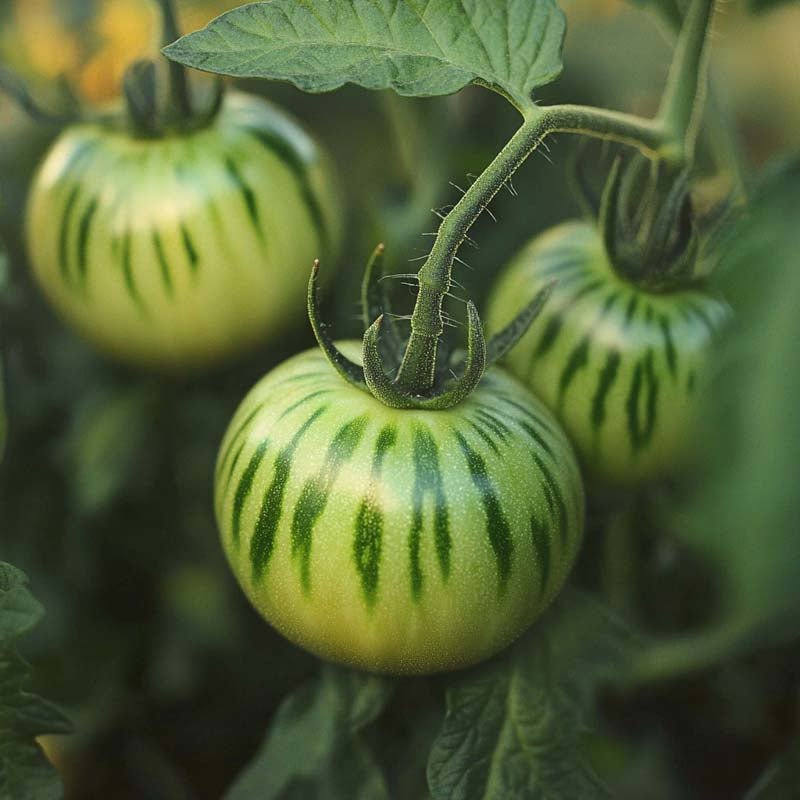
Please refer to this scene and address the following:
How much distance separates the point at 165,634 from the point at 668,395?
57 cm

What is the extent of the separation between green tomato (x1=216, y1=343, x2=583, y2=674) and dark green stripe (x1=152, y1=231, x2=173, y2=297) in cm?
17

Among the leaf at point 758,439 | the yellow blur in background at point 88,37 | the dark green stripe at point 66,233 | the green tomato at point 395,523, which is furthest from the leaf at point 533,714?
the yellow blur in background at point 88,37

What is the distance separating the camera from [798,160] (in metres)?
0.42

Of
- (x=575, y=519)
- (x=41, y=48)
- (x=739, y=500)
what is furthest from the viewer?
(x=41, y=48)

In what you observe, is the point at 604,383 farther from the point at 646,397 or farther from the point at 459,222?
the point at 459,222

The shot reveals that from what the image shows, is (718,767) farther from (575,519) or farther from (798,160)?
(798,160)

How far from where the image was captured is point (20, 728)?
1.69 feet

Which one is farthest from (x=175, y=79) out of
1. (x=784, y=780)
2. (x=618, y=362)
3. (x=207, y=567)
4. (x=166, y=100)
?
(x=784, y=780)

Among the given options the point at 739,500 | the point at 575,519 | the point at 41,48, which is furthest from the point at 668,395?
the point at 41,48

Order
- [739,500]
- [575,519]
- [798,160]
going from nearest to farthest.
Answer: [739,500] < [798,160] < [575,519]

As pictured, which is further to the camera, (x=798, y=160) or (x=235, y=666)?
(x=235, y=666)

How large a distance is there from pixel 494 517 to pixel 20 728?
9.9 inches

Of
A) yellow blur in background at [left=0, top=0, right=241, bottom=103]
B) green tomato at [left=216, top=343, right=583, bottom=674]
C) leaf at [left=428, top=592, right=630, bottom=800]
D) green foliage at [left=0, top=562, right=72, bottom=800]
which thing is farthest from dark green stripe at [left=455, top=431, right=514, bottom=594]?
yellow blur in background at [left=0, top=0, right=241, bottom=103]

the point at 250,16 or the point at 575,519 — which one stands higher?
the point at 250,16
